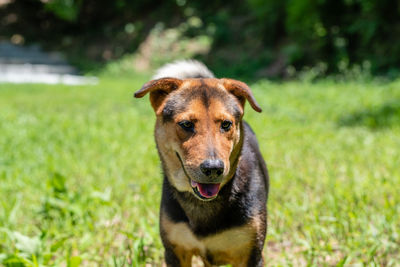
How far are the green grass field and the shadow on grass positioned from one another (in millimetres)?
25

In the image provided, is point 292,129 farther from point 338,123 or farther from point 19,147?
point 19,147

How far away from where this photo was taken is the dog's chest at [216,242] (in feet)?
8.86

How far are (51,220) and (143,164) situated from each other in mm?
1888

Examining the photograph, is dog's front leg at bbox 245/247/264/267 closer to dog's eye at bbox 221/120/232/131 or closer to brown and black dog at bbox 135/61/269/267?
brown and black dog at bbox 135/61/269/267

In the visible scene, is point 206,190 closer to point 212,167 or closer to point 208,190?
point 208,190

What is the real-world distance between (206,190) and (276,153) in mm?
3621

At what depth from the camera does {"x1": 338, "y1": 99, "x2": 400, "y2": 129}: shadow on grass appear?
7461 mm

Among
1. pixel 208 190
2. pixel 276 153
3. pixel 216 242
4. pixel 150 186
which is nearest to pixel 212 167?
pixel 208 190

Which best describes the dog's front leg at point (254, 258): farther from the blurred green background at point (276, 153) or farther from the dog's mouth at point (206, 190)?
the blurred green background at point (276, 153)

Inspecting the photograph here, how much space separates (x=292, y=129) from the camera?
761 cm

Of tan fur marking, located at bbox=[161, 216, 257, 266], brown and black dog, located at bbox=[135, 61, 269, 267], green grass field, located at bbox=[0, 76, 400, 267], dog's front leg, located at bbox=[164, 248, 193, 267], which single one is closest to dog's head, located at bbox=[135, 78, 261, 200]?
brown and black dog, located at bbox=[135, 61, 269, 267]

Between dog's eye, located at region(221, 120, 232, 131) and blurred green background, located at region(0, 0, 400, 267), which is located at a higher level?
dog's eye, located at region(221, 120, 232, 131)

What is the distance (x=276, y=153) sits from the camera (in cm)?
613

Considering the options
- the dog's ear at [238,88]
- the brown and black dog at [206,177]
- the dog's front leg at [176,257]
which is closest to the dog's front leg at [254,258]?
the brown and black dog at [206,177]
